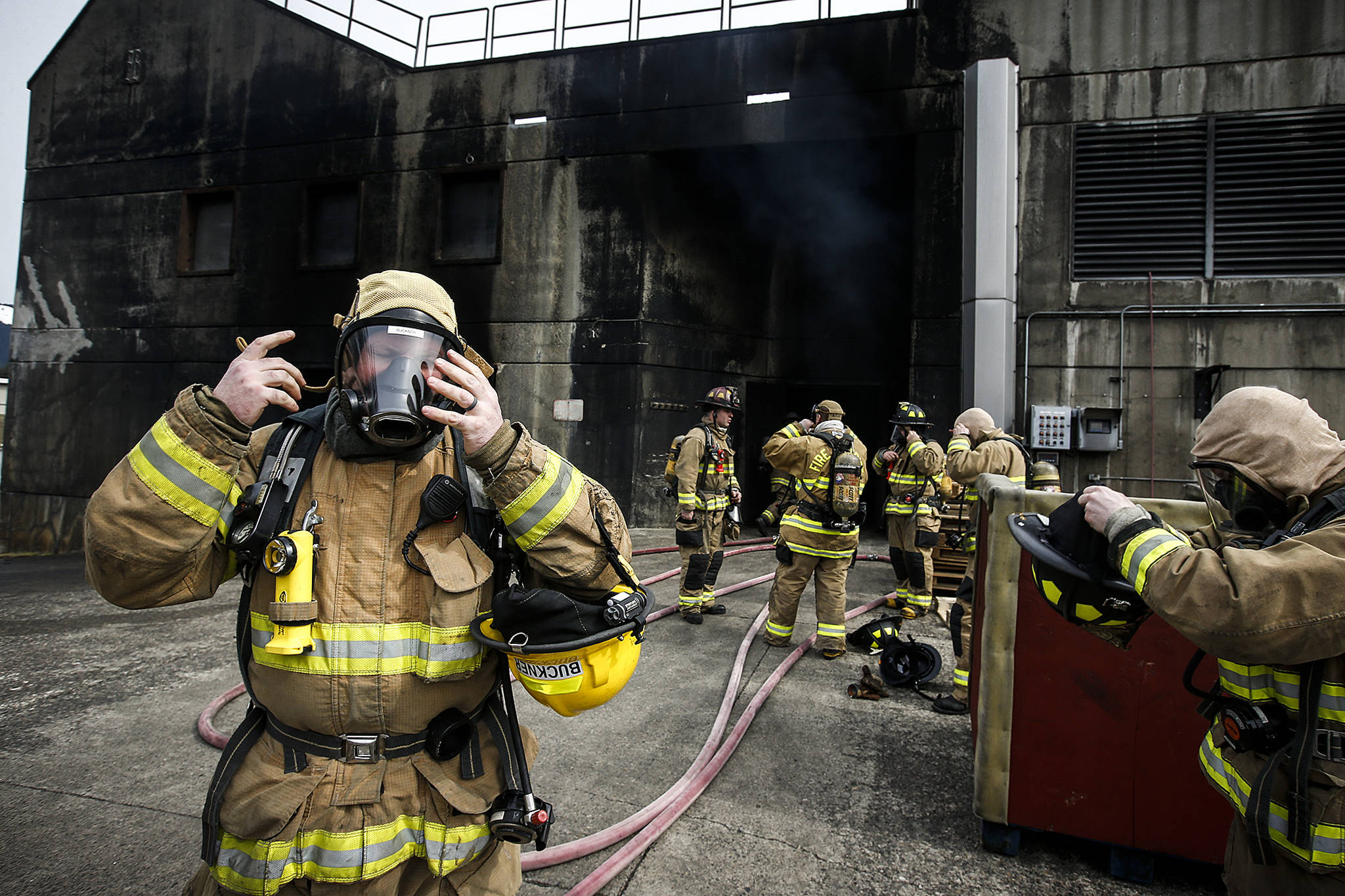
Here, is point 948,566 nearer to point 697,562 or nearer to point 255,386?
point 697,562

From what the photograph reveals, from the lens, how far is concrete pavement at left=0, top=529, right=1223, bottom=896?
103 inches

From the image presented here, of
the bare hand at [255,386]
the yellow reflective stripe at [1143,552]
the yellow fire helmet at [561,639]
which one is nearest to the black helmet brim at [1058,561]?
the yellow reflective stripe at [1143,552]

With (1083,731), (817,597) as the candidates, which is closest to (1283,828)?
(1083,731)

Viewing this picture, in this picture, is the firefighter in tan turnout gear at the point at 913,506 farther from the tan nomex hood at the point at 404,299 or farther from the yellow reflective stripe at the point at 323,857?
the yellow reflective stripe at the point at 323,857

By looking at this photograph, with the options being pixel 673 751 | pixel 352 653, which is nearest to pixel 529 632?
pixel 352 653

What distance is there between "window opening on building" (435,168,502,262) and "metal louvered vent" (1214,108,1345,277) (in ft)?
33.9

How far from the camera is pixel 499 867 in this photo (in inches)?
64.9

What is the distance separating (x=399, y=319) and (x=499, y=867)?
4.33ft


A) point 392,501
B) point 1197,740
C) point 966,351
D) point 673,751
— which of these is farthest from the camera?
point 966,351

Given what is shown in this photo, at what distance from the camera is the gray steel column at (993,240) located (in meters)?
8.62

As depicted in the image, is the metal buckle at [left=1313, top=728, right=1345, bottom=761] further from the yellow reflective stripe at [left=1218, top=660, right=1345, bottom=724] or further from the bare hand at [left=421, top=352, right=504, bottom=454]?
the bare hand at [left=421, top=352, right=504, bottom=454]

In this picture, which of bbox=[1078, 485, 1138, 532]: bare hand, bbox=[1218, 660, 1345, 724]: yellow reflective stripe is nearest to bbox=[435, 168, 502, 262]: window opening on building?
bbox=[1078, 485, 1138, 532]: bare hand

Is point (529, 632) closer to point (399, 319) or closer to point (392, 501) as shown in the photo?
point (392, 501)

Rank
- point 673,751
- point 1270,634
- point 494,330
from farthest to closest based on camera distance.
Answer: point 494,330
point 673,751
point 1270,634
